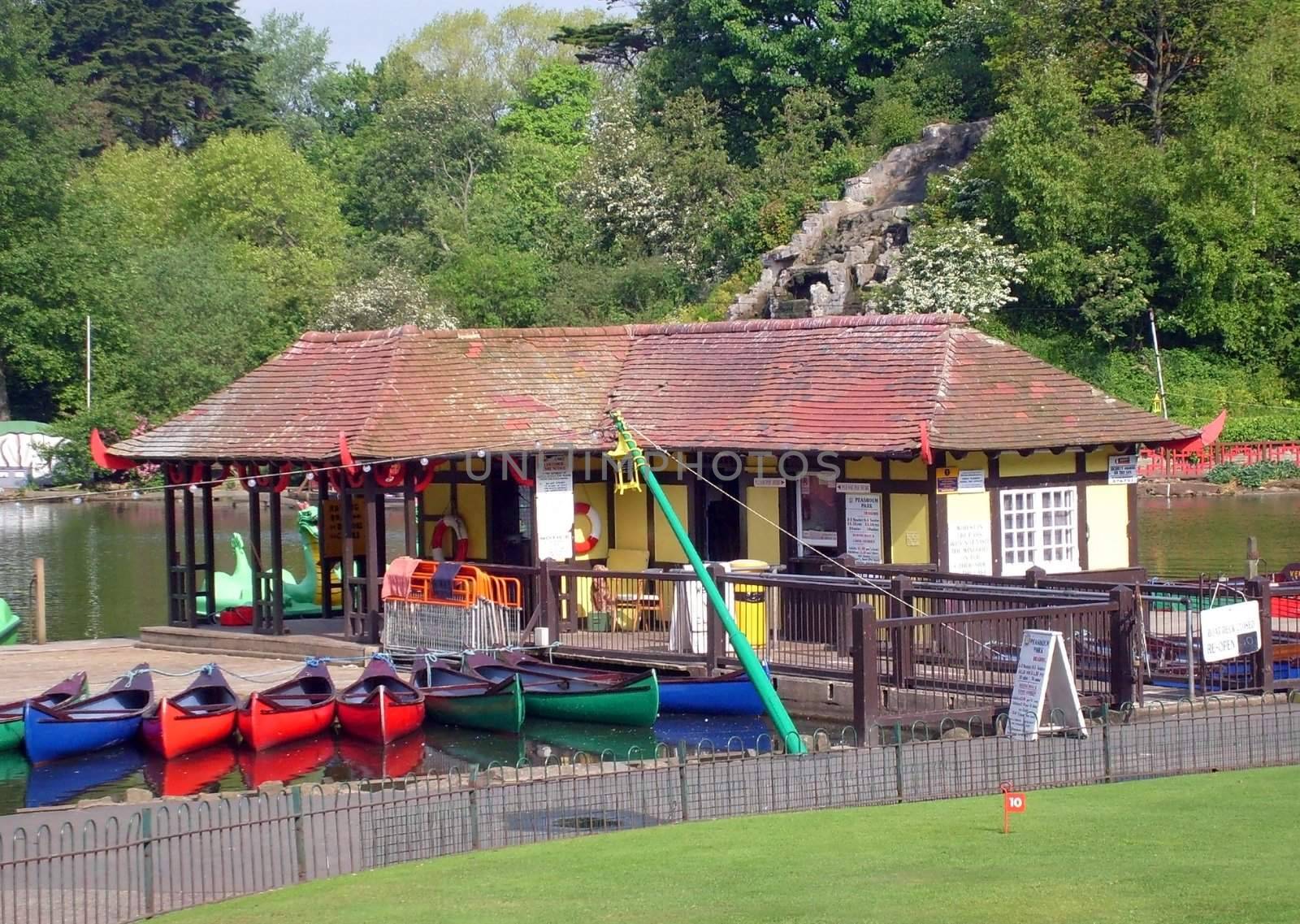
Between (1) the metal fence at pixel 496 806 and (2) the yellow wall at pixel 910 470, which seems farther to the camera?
(2) the yellow wall at pixel 910 470

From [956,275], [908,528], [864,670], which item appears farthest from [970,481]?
[956,275]

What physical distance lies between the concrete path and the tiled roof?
10.0 ft

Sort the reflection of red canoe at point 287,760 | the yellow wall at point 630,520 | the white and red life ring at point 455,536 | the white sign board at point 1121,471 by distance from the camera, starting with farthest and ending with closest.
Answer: the white and red life ring at point 455,536 < the yellow wall at point 630,520 < the white sign board at point 1121,471 < the reflection of red canoe at point 287,760

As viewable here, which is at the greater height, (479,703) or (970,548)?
(970,548)

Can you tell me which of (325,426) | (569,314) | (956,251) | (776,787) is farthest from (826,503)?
Answer: (569,314)

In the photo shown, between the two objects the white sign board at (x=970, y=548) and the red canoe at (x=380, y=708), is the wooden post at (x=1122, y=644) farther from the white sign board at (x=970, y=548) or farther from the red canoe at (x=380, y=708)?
the red canoe at (x=380, y=708)

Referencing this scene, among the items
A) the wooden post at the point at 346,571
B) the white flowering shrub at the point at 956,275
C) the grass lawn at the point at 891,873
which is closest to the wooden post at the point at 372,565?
the wooden post at the point at 346,571

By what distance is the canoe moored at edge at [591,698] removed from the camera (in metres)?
21.4

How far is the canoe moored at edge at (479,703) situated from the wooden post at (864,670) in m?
4.89

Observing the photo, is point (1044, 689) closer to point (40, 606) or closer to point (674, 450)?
point (674, 450)

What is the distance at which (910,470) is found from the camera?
23984 millimetres

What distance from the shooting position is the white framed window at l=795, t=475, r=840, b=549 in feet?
81.8

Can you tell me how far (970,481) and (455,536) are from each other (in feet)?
27.7

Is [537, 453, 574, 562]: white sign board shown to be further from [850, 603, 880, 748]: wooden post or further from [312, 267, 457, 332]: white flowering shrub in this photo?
[312, 267, 457, 332]: white flowering shrub
